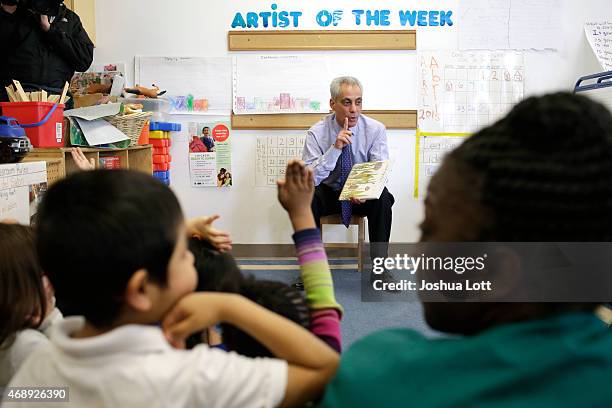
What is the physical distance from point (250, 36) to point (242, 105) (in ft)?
1.54

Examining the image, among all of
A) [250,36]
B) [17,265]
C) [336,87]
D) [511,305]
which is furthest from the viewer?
[250,36]

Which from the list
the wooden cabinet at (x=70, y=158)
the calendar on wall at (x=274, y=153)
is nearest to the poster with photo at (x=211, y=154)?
the calendar on wall at (x=274, y=153)

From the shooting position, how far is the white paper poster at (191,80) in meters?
3.79

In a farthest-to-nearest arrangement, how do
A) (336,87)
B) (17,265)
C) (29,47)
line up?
1. (336,87)
2. (29,47)
3. (17,265)

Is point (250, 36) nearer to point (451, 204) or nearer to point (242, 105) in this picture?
point (242, 105)

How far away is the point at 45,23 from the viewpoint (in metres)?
2.57

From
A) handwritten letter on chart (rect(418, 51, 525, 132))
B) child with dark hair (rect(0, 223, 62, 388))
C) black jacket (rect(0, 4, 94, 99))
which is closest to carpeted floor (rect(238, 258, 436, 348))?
handwritten letter on chart (rect(418, 51, 525, 132))

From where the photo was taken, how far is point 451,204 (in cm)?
56

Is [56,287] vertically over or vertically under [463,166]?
under

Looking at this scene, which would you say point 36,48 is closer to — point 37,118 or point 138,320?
point 37,118

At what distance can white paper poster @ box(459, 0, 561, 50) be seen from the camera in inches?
146

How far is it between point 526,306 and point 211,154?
11.4 ft

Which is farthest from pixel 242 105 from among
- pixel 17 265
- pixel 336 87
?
pixel 17 265

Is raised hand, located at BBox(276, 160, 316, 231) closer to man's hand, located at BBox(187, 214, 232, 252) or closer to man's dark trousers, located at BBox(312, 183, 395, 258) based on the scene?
man's hand, located at BBox(187, 214, 232, 252)
